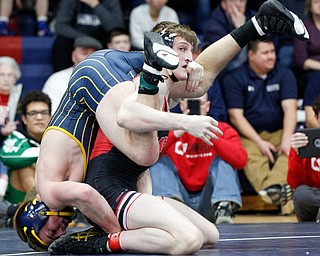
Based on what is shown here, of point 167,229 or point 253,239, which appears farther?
point 253,239

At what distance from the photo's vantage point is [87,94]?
4457 mm

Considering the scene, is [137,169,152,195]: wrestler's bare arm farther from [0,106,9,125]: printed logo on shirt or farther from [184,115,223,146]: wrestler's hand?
[0,106,9,125]: printed logo on shirt

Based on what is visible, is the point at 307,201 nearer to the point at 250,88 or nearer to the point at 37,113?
the point at 250,88

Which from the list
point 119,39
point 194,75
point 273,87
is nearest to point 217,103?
point 273,87

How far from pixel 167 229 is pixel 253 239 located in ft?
Result: 2.94

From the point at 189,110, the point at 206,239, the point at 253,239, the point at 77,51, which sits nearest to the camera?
the point at 206,239

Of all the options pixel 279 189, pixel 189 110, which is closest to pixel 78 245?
pixel 189 110

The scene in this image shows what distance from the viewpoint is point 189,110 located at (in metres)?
6.69

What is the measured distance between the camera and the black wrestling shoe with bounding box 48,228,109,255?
4.43 metres

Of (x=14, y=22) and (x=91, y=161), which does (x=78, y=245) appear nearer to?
(x=91, y=161)

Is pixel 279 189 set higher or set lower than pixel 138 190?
lower

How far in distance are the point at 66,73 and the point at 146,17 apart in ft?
3.14

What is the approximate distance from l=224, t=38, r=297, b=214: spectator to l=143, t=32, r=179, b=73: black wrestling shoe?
3.26m

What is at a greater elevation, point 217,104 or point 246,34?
point 246,34
